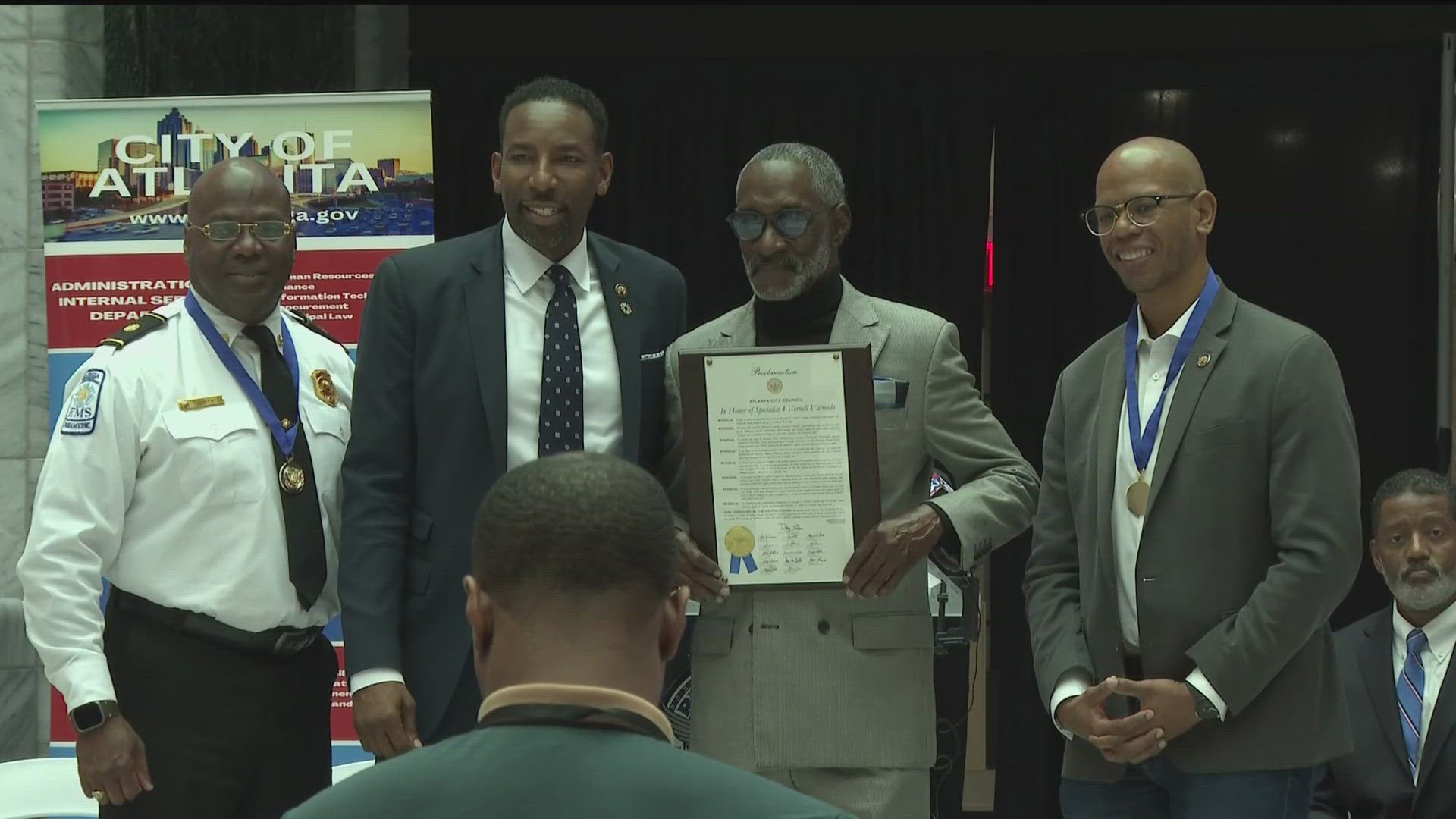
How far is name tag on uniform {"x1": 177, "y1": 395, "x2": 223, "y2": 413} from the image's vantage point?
11.0ft

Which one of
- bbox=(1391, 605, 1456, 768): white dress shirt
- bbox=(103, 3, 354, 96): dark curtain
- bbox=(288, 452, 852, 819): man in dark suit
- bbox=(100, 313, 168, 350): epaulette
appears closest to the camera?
bbox=(288, 452, 852, 819): man in dark suit

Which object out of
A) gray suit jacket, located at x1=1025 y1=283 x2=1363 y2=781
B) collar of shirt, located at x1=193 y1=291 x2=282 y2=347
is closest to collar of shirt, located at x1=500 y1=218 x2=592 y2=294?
collar of shirt, located at x1=193 y1=291 x2=282 y2=347

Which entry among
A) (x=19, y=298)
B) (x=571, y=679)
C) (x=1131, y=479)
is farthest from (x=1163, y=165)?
(x=19, y=298)

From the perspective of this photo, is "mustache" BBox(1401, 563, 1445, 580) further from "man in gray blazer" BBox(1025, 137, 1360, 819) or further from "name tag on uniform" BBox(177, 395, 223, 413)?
"name tag on uniform" BBox(177, 395, 223, 413)

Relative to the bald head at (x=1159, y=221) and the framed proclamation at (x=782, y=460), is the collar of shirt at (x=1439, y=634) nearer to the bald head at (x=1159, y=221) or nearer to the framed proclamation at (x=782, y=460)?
the bald head at (x=1159, y=221)

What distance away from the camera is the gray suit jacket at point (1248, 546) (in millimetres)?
2941

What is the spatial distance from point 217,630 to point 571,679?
1936 millimetres

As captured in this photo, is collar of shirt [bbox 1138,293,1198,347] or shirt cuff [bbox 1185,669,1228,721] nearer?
shirt cuff [bbox 1185,669,1228,721]

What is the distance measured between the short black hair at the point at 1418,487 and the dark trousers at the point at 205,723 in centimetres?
399

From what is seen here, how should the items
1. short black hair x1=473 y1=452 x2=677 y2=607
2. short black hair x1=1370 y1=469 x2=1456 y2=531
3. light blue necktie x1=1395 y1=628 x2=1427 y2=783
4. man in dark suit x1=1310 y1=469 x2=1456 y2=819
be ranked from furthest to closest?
1. short black hair x1=1370 y1=469 x2=1456 y2=531
2. light blue necktie x1=1395 y1=628 x2=1427 y2=783
3. man in dark suit x1=1310 y1=469 x2=1456 y2=819
4. short black hair x1=473 y1=452 x2=677 y2=607

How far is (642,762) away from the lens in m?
1.43

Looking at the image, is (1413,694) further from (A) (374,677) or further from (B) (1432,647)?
(A) (374,677)

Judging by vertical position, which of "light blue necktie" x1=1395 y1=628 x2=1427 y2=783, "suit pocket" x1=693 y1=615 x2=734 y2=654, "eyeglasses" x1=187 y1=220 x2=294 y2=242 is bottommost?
"light blue necktie" x1=1395 y1=628 x2=1427 y2=783

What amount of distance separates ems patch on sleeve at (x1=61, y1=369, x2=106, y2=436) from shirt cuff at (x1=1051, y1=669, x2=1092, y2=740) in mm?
1993
